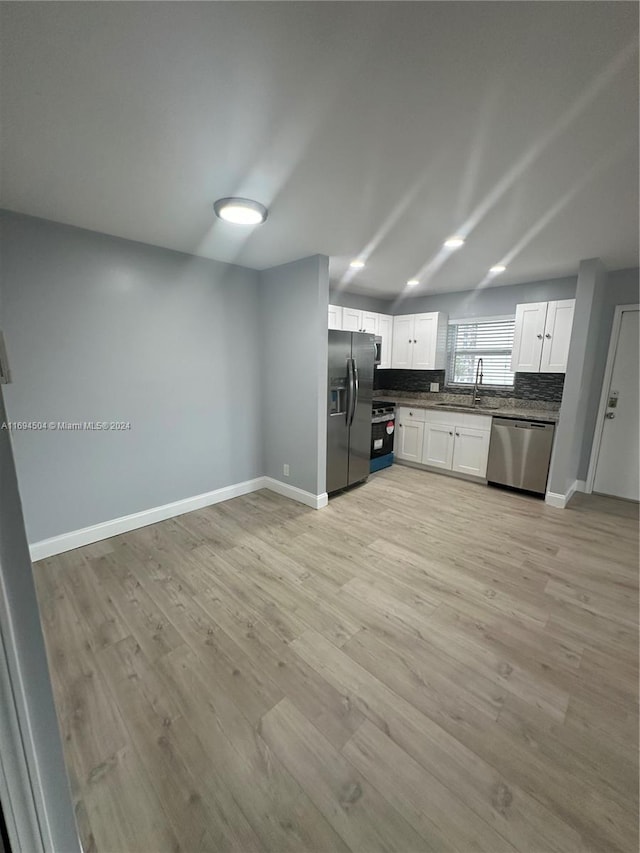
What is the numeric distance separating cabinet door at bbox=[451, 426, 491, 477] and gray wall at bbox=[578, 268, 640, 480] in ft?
3.50

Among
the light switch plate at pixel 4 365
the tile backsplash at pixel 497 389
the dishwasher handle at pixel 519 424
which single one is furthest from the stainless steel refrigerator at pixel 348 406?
the light switch plate at pixel 4 365

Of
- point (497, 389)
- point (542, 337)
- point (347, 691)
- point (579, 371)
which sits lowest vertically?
point (347, 691)

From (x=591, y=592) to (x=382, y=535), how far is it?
146cm

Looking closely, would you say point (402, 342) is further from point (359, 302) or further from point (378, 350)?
point (359, 302)

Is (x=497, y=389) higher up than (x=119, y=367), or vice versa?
(x=119, y=367)

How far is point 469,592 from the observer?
224 cm

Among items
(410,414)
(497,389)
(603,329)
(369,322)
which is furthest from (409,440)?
(603,329)

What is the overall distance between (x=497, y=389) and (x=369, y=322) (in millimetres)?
1946

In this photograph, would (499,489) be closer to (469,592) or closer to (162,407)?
(469,592)

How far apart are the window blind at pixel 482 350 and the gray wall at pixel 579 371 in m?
0.91

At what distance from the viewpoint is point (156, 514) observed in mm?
3115

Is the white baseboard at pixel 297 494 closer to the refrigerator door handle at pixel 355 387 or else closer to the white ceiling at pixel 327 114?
the refrigerator door handle at pixel 355 387

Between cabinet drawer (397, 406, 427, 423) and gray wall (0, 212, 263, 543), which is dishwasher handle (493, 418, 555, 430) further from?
gray wall (0, 212, 263, 543)

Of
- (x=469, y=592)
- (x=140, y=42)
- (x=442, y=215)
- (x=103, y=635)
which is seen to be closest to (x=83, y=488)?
(x=103, y=635)
